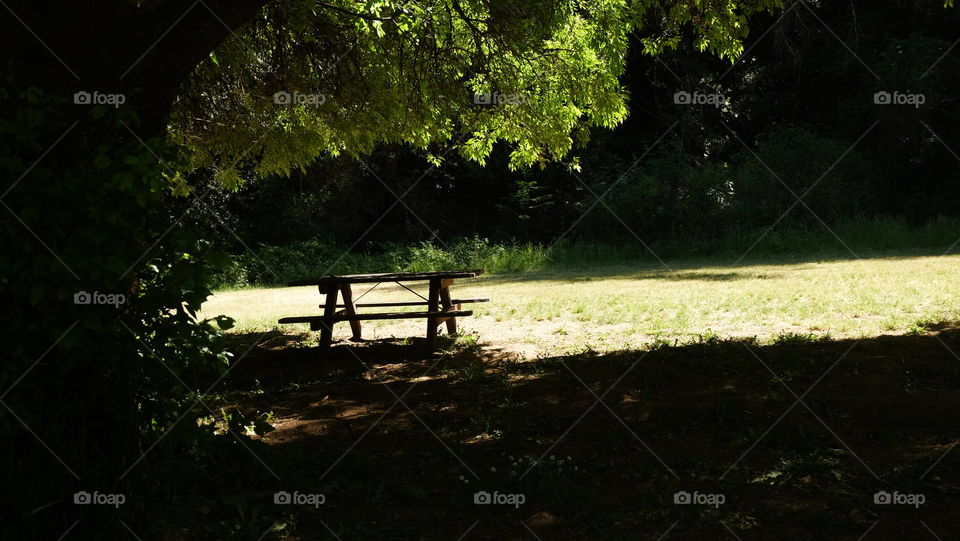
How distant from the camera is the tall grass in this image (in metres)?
20.2

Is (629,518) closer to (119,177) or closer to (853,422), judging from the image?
(853,422)

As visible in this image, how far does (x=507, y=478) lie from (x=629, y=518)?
2.46 ft

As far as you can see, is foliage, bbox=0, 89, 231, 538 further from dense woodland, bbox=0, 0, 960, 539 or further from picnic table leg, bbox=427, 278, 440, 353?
picnic table leg, bbox=427, 278, 440, 353

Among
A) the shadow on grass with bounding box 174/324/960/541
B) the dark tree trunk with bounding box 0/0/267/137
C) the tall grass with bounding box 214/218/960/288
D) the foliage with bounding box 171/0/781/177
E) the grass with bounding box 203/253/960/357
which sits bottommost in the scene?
the shadow on grass with bounding box 174/324/960/541

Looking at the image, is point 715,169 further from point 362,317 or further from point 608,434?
point 608,434

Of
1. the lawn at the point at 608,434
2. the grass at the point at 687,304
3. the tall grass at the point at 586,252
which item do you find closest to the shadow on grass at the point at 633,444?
the lawn at the point at 608,434

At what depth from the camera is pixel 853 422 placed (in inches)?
205

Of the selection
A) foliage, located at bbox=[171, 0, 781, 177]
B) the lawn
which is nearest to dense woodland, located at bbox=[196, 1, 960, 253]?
foliage, located at bbox=[171, 0, 781, 177]

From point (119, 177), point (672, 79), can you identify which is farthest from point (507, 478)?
point (672, 79)

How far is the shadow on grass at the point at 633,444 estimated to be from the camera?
3.98 meters

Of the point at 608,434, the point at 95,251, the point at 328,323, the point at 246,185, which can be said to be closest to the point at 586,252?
the point at 246,185

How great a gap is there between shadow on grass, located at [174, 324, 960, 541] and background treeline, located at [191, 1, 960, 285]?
1384cm

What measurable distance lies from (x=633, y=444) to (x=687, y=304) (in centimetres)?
673

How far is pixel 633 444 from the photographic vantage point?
5039mm
